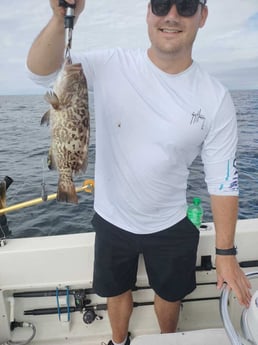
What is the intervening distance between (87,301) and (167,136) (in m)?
1.46

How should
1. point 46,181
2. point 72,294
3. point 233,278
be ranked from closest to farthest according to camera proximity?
1. point 233,278
2. point 72,294
3. point 46,181

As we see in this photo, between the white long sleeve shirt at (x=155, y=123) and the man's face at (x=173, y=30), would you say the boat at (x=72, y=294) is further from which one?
the man's face at (x=173, y=30)

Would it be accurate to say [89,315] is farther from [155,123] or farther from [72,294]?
[155,123]

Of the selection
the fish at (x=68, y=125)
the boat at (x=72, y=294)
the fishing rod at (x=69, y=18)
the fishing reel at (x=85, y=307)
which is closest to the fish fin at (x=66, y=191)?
the fish at (x=68, y=125)

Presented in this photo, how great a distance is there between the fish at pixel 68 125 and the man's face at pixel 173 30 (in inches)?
16.7

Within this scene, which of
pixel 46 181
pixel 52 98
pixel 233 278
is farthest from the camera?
pixel 46 181

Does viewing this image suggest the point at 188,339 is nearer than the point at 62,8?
No

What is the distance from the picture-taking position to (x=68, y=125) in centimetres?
161

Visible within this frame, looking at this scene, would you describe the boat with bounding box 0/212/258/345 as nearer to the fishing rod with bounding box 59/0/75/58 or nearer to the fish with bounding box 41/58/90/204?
the fish with bounding box 41/58/90/204

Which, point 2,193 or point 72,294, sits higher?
point 2,193

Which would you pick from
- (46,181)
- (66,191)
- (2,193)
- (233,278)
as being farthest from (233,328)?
(46,181)

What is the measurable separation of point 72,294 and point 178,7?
1.98 metres

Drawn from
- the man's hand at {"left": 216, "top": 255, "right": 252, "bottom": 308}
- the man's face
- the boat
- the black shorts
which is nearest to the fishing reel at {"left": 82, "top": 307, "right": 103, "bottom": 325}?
the boat

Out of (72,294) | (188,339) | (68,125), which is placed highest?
(68,125)
